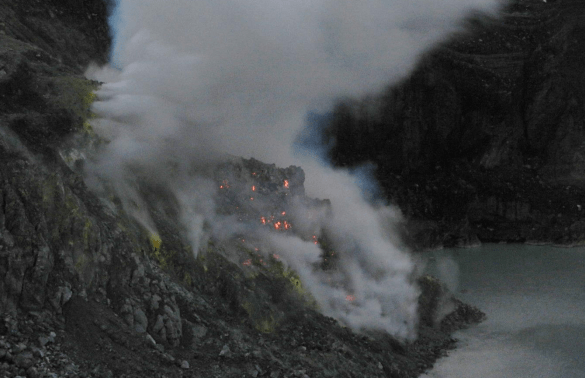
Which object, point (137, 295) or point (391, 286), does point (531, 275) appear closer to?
point (391, 286)

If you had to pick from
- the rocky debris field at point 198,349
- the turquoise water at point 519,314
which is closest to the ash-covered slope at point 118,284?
the rocky debris field at point 198,349

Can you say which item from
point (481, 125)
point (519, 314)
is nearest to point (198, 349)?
point (519, 314)

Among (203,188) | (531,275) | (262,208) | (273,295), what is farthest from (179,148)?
(531,275)

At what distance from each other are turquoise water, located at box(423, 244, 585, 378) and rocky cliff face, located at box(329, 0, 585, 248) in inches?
781

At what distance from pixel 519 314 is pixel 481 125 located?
63569 millimetres

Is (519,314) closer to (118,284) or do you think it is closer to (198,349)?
(198,349)

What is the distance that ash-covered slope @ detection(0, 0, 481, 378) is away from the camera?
25.3 metres

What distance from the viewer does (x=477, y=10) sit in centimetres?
12225

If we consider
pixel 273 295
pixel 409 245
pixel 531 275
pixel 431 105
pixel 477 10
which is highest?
pixel 477 10

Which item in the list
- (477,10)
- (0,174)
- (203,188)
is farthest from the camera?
(477,10)

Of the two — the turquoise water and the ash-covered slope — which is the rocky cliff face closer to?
the turquoise water

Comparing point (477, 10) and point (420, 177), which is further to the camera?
point (477, 10)

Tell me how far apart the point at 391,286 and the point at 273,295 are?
50.1ft

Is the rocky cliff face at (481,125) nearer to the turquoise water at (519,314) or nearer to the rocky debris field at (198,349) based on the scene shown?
the turquoise water at (519,314)
